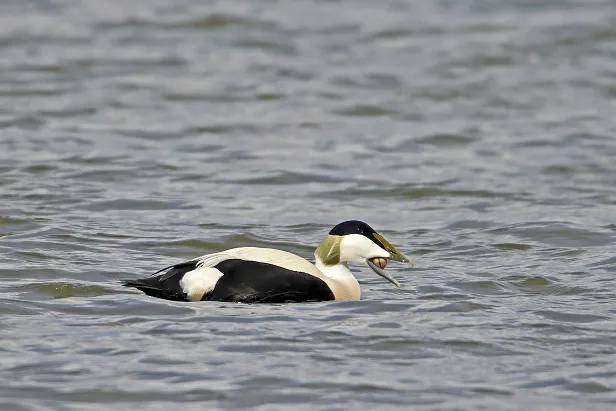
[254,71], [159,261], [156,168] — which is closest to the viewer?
[159,261]

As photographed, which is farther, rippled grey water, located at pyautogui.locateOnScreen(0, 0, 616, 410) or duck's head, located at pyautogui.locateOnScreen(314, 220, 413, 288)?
duck's head, located at pyautogui.locateOnScreen(314, 220, 413, 288)

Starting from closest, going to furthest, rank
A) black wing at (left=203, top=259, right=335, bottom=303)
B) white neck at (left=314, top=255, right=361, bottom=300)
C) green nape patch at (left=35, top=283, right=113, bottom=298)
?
1. black wing at (left=203, top=259, right=335, bottom=303)
2. white neck at (left=314, top=255, right=361, bottom=300)
3. green nape patch at (left=35, top=283, right=113, bottom=298)

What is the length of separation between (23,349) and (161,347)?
75cm

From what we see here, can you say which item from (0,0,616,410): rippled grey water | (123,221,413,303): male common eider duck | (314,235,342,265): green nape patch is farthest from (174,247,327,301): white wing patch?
(0,0,616,410): rippled grey water

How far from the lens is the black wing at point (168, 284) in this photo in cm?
855

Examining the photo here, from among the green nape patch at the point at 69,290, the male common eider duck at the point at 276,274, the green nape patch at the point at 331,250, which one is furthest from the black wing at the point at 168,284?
the green nape patch at the point at 331,250

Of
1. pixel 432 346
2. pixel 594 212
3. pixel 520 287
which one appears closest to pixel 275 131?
pixel 594 212

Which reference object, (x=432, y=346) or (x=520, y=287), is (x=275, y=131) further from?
(x=432, y=346)

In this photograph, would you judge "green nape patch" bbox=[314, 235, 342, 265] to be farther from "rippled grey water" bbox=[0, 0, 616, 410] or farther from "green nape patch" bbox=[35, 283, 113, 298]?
"green nape patch" bbox=[35, 283, 113, 298]

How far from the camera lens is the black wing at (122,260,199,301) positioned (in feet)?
28.0

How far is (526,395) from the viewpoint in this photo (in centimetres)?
690

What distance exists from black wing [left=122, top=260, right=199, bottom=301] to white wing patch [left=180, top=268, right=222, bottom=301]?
43 mm

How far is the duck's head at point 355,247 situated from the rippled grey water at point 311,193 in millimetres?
290

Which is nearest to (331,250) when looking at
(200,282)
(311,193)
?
(200,282)
